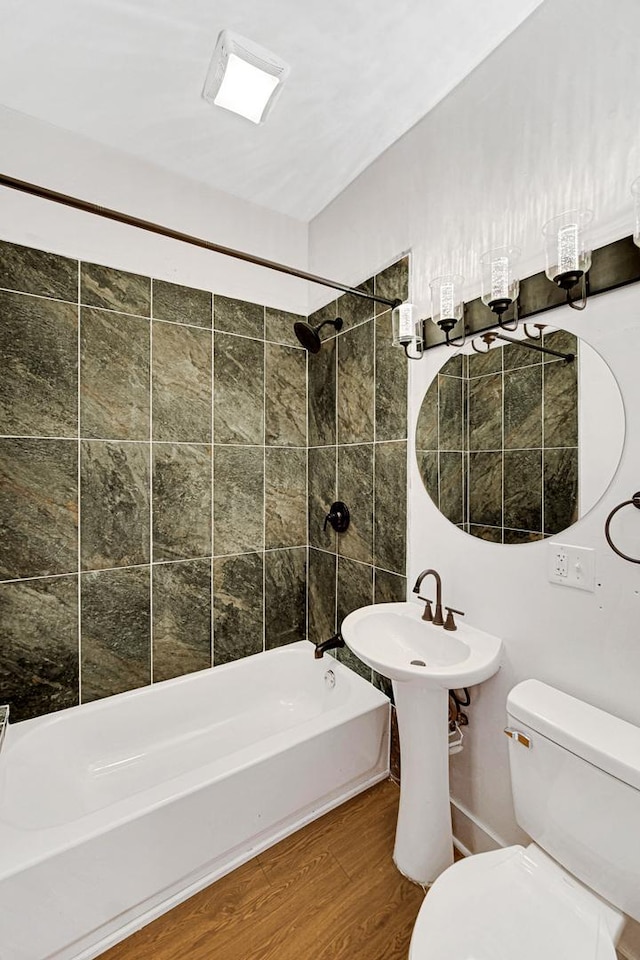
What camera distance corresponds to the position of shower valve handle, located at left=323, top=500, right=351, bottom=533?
224cm

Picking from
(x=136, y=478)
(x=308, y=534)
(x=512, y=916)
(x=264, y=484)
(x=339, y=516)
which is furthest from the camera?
(x=308, y=534)

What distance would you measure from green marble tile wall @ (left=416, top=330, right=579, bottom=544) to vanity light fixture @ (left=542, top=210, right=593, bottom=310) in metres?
0.18

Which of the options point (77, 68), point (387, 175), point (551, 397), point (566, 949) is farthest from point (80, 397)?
point (566, 949)

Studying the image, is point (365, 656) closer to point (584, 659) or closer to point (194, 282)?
point (584, 659)

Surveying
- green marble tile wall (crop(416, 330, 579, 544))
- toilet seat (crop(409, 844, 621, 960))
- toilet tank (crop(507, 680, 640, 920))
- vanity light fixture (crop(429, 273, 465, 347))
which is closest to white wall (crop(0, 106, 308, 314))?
vanity light fixture (crop(429, 273, 465, 347))

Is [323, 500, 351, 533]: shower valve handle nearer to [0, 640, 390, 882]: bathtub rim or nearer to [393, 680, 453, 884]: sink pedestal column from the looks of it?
[0, 640, 390, 882]: bathtub rim

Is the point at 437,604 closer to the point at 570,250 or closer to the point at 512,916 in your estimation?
the point at 512,916

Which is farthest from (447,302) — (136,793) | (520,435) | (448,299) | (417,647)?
(136,793)

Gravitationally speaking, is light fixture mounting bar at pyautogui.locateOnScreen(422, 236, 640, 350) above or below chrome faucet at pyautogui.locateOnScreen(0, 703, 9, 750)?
above

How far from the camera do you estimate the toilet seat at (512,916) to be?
909 mm

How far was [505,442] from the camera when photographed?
147cm

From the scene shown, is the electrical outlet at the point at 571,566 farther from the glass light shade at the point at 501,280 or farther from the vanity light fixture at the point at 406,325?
the vanity light fixture at the point at 406,325

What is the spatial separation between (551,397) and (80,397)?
1851 mm

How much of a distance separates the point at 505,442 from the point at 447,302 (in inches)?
21.1
